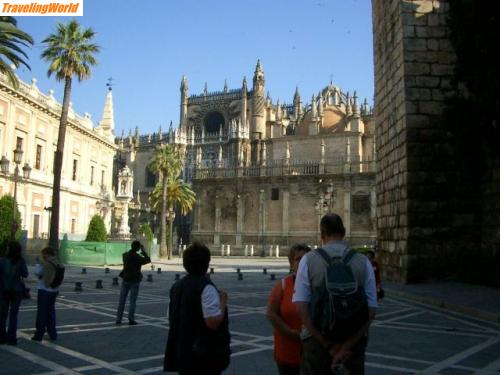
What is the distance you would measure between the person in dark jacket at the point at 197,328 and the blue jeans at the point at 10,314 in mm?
4496

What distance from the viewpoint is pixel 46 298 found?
719cm

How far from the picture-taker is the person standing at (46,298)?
710cm

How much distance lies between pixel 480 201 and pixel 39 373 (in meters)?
11.9

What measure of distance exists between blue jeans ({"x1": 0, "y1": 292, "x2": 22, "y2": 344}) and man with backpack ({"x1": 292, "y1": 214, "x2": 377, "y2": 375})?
5.27 meters

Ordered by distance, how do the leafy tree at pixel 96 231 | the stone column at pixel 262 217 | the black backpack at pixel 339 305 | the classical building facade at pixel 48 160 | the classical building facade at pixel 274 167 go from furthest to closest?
the stone column at pixel 262 217
the classical building facade at pixel 274 167
the leafy tree at pixel 96 231
the classical building facade at pixel 48 160
the black backpack at pixel 339 305

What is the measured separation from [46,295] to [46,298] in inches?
1.8

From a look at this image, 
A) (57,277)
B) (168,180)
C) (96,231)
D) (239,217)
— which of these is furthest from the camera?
(239,217)

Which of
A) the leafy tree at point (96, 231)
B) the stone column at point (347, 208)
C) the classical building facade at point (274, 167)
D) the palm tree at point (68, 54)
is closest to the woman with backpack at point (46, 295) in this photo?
the palm tree at point (68, 54)

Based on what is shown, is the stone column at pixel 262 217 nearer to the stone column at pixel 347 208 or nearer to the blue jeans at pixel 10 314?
the stone column at pixel 347 208

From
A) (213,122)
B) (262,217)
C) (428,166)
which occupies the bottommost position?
(428,166)

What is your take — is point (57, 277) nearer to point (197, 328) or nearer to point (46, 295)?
point (46, 295)

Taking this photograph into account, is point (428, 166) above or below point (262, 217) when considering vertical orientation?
below

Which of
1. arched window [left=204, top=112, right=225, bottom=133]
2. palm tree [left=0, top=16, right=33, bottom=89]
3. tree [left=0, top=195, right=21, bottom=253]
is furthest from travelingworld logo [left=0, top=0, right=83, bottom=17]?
arched window [left=204, top=112, right=225, bottom=133]

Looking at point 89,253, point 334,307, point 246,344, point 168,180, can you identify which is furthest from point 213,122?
point 334,307
